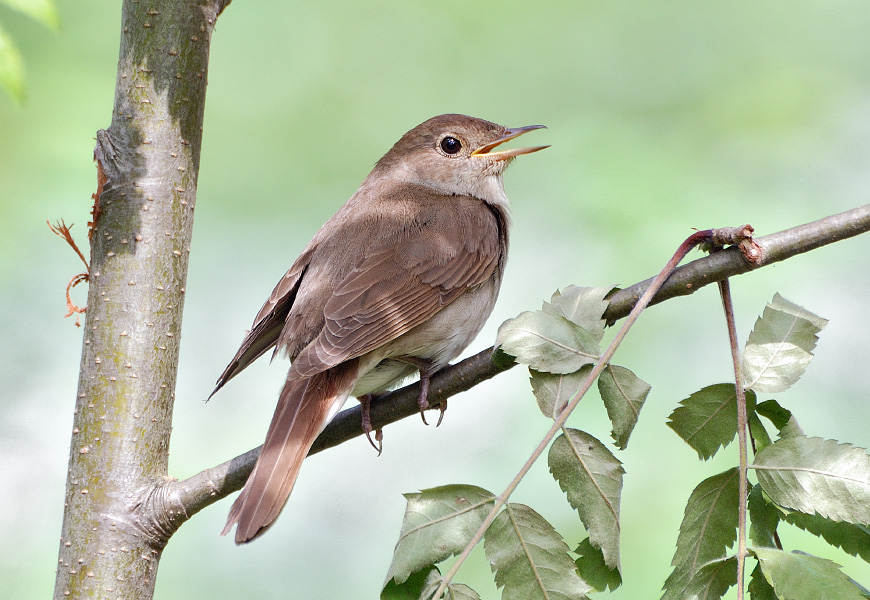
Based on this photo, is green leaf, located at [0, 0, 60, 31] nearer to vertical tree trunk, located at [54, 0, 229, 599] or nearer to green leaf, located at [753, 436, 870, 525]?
vertical tree trunk, located at [54, 0, 229, 599]

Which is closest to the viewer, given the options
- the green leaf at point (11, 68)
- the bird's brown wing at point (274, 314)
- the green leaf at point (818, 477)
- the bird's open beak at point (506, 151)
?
the green leaf at point (818, 477)

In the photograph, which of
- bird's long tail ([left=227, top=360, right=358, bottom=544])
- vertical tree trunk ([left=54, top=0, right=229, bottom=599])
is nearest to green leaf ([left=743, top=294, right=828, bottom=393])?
bird's long tail ([left=227, top=360, right=358, bottom=544])

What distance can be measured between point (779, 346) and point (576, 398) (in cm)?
45

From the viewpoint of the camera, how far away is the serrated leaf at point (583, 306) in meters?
2.01

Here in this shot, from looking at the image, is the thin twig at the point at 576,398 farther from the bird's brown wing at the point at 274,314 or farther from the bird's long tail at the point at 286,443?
the bird's brown wing at the point at 274,314

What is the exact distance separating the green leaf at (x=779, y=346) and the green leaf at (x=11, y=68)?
5.70 feet

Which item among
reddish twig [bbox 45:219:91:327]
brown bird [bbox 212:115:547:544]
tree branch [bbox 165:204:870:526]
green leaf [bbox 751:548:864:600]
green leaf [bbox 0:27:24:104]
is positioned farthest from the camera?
reddish twig [bbox 45:219:91:327]

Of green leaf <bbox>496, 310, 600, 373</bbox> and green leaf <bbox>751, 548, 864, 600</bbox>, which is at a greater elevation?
green leaf <bbox>496, 310, 600, 373</bbox>

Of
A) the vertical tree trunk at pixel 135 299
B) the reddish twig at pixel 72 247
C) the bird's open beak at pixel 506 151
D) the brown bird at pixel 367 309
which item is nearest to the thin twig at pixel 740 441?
the brown bird at pixel 367 309

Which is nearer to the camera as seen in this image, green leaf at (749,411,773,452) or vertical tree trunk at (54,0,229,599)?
green leaf at (749,411,773,452)

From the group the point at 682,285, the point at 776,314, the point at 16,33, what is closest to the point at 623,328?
the point at 682,285

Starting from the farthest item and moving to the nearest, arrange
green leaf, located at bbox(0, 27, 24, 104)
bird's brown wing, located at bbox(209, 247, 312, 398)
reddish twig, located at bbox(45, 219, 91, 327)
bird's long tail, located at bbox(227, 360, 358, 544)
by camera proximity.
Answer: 1. bird's brown wing, located at bbox(209, 247, 312, 398)
2. reddish twig, located at bbox(45, 219, 91, 327)
3. bird's long tail, located at bbox(227, 360, 358, 544)
4. green leaf, located at bbox(0, 27, 24, 104)

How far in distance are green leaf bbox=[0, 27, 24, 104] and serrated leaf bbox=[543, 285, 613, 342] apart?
132cm

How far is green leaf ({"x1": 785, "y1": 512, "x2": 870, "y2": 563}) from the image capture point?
1.80m
